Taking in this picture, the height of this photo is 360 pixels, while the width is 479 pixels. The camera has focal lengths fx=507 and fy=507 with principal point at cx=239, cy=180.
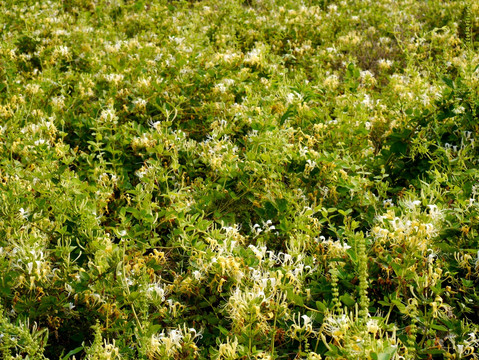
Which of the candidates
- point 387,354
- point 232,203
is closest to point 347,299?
point 387,354

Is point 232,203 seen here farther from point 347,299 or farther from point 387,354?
point 387,354

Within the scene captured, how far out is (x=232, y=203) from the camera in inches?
143

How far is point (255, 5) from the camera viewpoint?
8.04 meters

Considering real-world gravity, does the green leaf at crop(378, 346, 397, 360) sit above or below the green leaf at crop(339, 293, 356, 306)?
above

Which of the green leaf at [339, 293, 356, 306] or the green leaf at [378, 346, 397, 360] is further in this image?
the green leaf at [339, 293, 356, 306]

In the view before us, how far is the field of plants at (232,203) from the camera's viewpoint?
8.29ft

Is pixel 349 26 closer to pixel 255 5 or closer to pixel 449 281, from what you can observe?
pixel 255 5

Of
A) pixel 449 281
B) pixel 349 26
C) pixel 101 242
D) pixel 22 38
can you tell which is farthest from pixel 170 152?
pixel 349 26

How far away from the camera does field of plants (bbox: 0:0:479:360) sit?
8.29 feet

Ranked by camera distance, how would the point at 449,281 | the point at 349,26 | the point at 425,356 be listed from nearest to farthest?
1. the point at 425,356
2. the point at 449,281
3. the point at 349,26

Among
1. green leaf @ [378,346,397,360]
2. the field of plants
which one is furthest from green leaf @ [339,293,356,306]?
green leaf @ [378,346,397,360]

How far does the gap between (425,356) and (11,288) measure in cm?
218

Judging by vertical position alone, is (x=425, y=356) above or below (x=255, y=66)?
below

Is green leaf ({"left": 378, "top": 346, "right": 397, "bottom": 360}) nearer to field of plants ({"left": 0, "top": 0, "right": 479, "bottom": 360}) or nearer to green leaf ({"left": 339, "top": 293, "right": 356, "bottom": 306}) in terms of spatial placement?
field of plants ({"left": 0, "top": 0, "right": 479, "bottom": 360})
